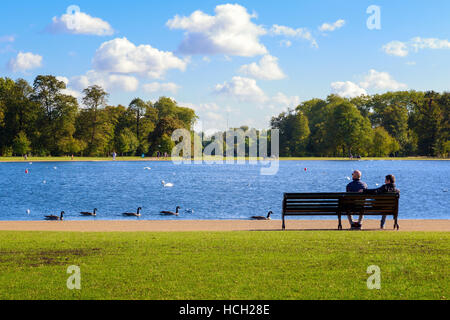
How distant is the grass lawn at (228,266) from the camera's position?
6523 mm

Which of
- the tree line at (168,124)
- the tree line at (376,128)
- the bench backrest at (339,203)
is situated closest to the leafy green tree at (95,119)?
the tree line at (168,124)

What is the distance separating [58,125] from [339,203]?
327ft

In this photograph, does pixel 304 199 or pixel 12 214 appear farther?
pixel 12 214

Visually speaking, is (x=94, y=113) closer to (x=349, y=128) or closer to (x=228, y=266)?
(x=349, y=128)

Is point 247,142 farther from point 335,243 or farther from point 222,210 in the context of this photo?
point 335,243

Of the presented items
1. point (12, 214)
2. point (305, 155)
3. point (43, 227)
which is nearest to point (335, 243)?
point (43, 227)

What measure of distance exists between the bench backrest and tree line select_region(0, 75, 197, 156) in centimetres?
9668

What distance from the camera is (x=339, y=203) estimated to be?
42.8 ft

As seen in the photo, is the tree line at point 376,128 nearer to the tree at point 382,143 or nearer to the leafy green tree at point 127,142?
the tree at point 382,143

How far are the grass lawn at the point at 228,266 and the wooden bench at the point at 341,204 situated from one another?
5.96ft

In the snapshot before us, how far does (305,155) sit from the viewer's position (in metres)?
139

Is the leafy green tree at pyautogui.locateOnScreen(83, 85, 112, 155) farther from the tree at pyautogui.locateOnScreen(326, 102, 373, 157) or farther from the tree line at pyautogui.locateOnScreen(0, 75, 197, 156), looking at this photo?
the tree at pyautogui.locateOnScreen(326, 102, 373, 157)
